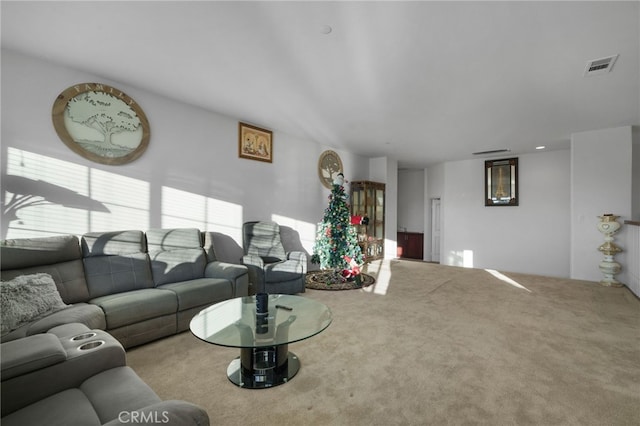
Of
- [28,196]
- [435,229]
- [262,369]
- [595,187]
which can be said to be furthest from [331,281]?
[435,229]

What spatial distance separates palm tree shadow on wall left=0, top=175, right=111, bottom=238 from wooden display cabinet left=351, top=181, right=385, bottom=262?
16.8ft

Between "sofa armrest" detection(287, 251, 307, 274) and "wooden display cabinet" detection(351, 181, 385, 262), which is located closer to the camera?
"sofa armrest" detection(287, 251, 307, 274)

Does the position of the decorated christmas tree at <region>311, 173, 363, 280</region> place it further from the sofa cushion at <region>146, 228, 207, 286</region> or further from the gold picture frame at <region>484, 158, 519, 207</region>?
the gold picture frame at <region>484, 158, 519, 207</region>

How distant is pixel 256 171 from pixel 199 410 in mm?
4065

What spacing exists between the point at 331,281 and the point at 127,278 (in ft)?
9.88

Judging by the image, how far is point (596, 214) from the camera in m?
4.99

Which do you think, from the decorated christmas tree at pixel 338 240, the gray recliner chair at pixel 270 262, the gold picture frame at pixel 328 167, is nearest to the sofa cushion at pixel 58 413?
the gray recliner chair at pixel 270 262

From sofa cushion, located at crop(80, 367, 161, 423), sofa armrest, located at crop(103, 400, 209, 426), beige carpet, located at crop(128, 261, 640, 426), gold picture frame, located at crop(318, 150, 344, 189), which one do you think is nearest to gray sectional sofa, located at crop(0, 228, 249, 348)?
beige carpet, located at crop(128, 261, 640, 426)

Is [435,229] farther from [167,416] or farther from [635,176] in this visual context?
[167,416]

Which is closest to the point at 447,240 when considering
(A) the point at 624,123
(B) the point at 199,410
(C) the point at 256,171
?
(A) the point at 624,123

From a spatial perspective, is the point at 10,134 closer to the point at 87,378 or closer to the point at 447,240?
the point at 87,378

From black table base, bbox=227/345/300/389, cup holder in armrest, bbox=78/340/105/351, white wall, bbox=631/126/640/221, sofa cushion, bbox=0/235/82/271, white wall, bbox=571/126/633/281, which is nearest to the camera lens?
cup holder in armrest, bbox=78/340/105/351

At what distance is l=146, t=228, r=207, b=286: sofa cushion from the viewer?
3246 mm

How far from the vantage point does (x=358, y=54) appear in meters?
2.61
